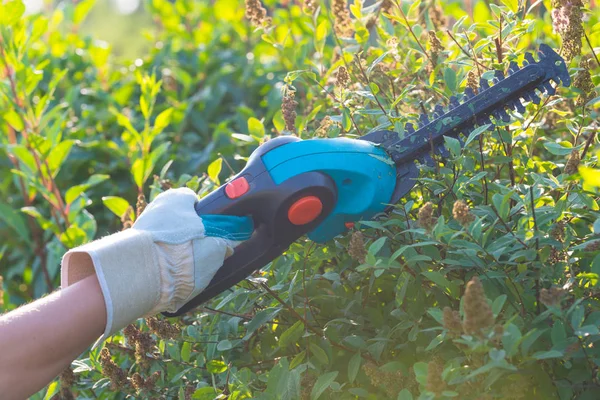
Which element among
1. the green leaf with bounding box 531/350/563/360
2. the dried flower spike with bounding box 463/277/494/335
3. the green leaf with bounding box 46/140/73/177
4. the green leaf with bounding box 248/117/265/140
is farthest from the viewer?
the green leaf with bounding box 46/140/73/177

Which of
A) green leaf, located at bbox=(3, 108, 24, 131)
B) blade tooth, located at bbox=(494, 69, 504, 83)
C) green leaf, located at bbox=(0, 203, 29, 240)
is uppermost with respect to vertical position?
green leaf, located at bbox=(3, 108, 24, 131)

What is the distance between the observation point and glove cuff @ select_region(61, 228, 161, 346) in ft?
4.91

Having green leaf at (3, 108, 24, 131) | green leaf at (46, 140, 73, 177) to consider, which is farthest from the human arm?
green leaf at (3, 108, 24, 131)

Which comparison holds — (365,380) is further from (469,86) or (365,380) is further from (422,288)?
(469,86)

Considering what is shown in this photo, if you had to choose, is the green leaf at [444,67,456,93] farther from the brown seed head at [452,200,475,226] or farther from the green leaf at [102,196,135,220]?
the green leaf at [102,196,135,220]

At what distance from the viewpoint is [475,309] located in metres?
1.10

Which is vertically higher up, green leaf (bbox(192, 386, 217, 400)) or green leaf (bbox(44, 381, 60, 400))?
green leaf (bbox(44, 381, 60, 400))

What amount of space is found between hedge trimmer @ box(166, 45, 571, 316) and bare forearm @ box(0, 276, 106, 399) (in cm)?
26

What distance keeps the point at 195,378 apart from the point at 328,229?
0.50 metres

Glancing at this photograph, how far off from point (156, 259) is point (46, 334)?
0.85ft

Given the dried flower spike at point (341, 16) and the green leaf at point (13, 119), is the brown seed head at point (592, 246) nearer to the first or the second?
the dried flower spike at point (341, 16)

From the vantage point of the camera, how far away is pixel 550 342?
141 cm

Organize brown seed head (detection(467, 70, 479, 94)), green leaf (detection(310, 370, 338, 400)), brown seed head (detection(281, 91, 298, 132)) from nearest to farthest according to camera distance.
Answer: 1. green leaf (detection(310, 370, 338, 400))
2. brown seed head (detection(467, 70, 479, 94))
3. brown seed head (detection(281, 91, 298, 132))

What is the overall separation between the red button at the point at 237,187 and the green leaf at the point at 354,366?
427 millimetres
